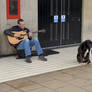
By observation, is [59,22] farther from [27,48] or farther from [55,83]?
[55,83]

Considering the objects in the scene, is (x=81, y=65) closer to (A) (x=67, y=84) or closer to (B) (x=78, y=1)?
(A) (x=67, y=84)

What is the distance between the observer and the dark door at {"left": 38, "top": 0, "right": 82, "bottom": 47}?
29.6 feet

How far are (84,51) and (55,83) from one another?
77.2 inches

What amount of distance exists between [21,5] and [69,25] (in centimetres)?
262

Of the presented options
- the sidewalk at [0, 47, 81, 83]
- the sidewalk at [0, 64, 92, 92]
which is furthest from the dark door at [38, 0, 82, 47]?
the sidewalk at [0, 64, 92, 92]

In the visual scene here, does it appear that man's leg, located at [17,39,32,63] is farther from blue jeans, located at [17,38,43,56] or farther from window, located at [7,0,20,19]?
window, located at [7,0,20,19]

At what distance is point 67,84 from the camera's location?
5176 mm

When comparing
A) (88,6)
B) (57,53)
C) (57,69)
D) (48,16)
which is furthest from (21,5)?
(88,6)

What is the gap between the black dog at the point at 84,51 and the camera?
269 inches

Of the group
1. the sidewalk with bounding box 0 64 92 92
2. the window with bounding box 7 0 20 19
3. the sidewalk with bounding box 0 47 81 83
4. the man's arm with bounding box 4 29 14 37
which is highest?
the window with bounding box 7 0 20 19

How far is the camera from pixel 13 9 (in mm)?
7902

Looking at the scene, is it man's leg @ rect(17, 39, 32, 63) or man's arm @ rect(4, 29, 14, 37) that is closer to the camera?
man's leg @ rect(17, 39, 32, 63)

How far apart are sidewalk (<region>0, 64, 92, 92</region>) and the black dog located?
2.48 feet

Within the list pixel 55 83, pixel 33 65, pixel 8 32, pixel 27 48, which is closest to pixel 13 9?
pixel 8 32
